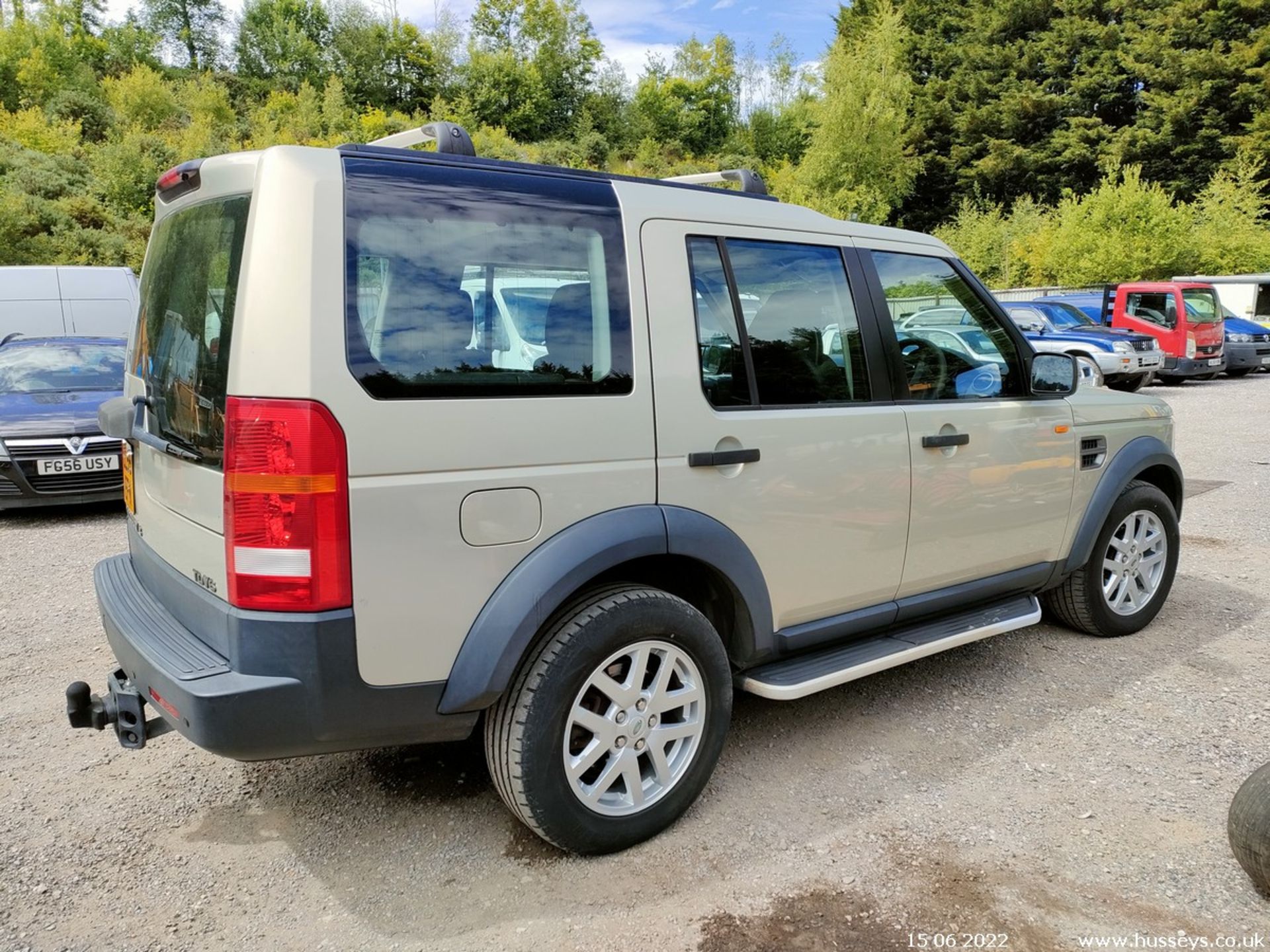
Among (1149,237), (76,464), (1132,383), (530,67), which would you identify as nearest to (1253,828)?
(76,464)

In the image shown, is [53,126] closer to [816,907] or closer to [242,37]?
[242,37]

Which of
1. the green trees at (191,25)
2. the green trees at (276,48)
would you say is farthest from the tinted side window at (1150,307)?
the green trees at (191,25)

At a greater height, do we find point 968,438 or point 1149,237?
point 1149,237

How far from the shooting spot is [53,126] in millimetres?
35188

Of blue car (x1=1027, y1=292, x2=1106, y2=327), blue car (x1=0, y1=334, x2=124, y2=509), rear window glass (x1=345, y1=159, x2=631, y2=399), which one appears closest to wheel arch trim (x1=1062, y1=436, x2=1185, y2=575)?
rear window glass (x1=345, y1=159, x2=631, y2=399)

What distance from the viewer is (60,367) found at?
793 cm

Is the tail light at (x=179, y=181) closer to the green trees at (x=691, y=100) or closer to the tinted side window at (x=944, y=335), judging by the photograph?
the tinted side window at (x=944, y=335)

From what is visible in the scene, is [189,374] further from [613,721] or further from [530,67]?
[530,67]

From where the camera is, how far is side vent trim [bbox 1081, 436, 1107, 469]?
12.7 ft

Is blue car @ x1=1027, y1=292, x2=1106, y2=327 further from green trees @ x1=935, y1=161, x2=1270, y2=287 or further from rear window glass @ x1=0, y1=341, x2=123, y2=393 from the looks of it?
rear window glass @ x1=0, y1=341, x2=123, y2=393

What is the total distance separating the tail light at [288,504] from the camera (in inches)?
80.3

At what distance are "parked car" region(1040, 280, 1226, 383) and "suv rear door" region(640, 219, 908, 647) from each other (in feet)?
54.1

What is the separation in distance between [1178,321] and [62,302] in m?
18.5

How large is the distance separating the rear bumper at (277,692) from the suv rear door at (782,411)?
94cm
